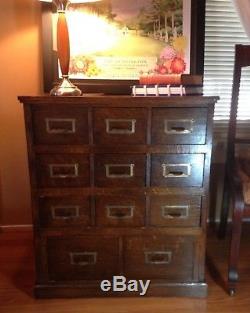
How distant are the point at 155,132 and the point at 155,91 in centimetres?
18

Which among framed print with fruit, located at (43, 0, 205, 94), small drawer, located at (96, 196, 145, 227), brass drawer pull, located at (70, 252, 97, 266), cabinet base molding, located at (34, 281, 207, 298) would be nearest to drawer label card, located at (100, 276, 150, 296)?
cabinet base molding, located at (34, 281, 207, 298)

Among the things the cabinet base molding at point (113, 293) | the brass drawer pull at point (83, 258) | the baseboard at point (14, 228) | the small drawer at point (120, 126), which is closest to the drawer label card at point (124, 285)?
the cabinet base molding at point (113, 293)

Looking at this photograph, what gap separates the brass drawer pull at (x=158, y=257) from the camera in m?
1.50

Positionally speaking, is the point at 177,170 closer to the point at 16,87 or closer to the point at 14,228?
the point at 16,87

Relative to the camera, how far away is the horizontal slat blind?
1.86 m

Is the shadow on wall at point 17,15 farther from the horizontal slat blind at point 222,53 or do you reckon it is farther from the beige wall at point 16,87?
the horizontal slat blind at point 222,53

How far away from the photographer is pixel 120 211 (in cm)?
144

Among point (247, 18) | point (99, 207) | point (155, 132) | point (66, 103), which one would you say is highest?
point (247, 18)

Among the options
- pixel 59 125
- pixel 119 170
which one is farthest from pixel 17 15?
pixel 119 170

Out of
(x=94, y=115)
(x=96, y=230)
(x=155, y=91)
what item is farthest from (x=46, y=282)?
(x=155, y=91)

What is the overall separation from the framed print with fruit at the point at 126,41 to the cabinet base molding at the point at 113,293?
0.99m

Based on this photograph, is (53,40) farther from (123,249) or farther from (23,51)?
(123,249)

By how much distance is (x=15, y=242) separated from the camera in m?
1.99

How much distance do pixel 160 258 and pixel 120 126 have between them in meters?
0.63
